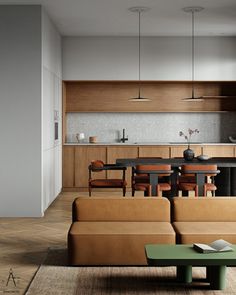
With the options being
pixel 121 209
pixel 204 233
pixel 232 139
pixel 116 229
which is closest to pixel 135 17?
pixel 232 139

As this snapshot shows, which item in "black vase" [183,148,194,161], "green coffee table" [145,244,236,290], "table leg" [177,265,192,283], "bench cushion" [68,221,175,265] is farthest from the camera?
"black vase" [183,148,194,161]

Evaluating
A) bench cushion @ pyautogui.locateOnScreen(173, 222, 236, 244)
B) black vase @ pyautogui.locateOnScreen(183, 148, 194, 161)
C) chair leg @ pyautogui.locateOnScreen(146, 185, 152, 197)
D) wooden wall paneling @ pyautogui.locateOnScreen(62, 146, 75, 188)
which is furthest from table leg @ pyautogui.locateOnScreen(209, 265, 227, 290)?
wooden wall paneling @ pyautogui.locateOnScreen(62, 146, 75, 188)

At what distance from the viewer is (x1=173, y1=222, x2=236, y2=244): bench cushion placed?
5.56m

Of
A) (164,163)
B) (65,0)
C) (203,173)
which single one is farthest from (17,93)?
(203,173)

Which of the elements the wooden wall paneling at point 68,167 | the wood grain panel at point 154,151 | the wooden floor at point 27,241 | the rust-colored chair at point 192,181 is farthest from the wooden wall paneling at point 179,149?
the wooden floor at point 27,241

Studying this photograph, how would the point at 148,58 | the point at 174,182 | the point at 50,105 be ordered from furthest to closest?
the point at 148,58 → the point at 50,105 → the point at 174,182

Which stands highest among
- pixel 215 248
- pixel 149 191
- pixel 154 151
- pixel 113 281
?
pixel 154 151

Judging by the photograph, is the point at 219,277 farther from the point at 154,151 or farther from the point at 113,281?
the point at 154,151

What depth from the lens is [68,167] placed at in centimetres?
1201

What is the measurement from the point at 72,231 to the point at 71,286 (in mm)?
759

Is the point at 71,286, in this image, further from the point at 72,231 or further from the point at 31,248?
the point at 31,248

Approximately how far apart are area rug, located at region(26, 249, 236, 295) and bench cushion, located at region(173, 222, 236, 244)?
27cm

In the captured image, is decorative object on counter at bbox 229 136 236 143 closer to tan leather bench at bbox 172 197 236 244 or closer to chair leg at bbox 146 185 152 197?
chair leg at bbox 146 185 152 197

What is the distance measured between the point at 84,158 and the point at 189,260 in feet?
24.5
